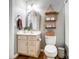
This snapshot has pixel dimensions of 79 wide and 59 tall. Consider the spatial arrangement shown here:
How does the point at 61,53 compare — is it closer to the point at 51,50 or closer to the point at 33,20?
the point at 51,50

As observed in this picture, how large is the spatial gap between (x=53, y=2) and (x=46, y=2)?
30 centimetres

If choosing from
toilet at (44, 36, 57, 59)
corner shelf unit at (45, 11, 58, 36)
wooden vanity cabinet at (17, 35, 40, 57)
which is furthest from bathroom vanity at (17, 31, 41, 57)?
corner shelf unit at (45, 11, 58, 36)

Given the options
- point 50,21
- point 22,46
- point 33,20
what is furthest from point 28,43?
point 50,21

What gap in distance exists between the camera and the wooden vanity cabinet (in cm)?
390

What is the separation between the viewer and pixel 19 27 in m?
4.15

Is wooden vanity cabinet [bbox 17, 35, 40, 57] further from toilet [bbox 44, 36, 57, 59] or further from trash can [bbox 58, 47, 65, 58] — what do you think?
trash can [bbox 58, 47, 65, 58]

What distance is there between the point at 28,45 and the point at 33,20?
129cm

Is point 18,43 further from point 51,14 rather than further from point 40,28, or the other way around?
point 51,14

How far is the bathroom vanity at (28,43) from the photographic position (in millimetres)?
3900

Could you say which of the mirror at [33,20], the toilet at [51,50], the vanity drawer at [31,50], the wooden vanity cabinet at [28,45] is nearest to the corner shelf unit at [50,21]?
the mirror at [33,20]

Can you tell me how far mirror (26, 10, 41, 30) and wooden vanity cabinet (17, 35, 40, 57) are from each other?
0.88m

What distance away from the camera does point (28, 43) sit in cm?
396
